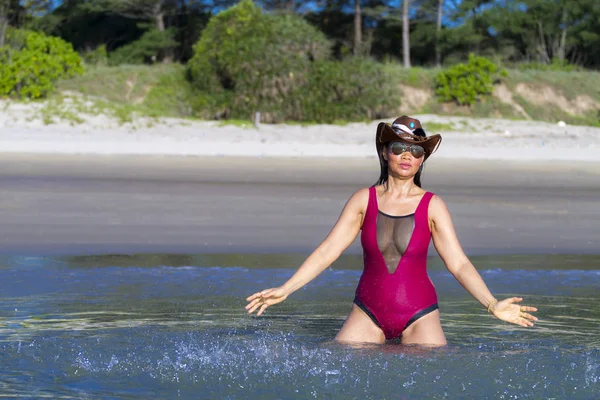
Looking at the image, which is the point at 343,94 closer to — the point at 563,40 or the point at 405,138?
the point at 563,40

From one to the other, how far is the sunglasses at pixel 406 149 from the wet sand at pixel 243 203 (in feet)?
15.5

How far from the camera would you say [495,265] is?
9.12 metres

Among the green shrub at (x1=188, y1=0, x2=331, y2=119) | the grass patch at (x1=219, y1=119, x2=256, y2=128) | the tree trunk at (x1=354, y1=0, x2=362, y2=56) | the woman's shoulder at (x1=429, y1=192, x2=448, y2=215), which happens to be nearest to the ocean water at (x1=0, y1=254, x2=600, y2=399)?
the woman's shoulder at (x1=429, y1=192, x2=448, y2=215)

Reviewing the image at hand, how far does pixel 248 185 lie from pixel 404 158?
9.65 m

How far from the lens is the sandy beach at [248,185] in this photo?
1044 cm

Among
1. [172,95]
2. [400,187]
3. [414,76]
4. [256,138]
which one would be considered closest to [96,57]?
[172,95]

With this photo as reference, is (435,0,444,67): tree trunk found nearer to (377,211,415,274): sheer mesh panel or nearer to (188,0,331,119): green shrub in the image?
(188,0,331,119): green shrub

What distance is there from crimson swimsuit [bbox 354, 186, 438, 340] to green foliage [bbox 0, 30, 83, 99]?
21.0 metres

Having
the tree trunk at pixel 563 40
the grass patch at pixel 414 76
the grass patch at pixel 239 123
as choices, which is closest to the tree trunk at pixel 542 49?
the tree trunk at pixel 563 40

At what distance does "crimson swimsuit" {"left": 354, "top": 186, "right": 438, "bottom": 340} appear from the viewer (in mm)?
5191

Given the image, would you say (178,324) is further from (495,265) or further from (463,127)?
(463,127)

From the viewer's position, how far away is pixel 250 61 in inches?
1062

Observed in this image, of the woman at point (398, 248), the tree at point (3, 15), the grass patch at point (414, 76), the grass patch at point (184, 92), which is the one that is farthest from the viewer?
the tree at point (3, 15)

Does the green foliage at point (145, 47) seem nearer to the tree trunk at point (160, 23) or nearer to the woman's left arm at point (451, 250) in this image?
the tree trunk at point (160, 23)
